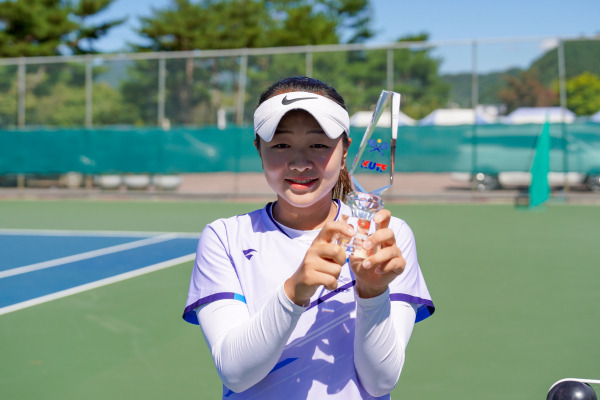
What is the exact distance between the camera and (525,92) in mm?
14438

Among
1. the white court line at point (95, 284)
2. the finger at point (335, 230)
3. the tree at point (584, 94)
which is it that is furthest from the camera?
the tree at point (584, 94)

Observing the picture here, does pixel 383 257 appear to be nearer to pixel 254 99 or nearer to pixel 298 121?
pixel 298 121

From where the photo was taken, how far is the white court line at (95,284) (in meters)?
5.56

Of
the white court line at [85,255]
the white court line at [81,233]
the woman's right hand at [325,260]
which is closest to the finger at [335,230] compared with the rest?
the woman's right hand at [325,260]

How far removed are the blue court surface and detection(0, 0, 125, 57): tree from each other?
20.2 m

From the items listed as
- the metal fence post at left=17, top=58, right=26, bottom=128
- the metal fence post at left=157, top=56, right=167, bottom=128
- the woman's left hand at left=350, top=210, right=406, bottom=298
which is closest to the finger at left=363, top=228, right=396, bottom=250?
the woman's left hand at left=350, top=210, right=406, bottom=298

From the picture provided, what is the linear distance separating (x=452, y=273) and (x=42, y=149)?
449 inches

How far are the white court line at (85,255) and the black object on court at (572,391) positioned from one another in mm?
5997

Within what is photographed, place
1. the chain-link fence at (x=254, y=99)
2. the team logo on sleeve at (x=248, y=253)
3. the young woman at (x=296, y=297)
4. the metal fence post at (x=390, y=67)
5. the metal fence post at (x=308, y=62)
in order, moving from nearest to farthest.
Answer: the young woman at (x=296, y=297) → the team logo on sleeve at (x=248, y=253) → the chain-link fence at (x=254, y=99) → the metal fence post at (x=390, y=67) → the metal fence post at (x=308, y=62)

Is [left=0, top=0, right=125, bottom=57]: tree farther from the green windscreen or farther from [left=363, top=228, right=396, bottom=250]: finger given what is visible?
[left=363, top=228, right=396, bottom=250]: finger

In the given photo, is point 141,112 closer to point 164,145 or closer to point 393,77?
point 164,145

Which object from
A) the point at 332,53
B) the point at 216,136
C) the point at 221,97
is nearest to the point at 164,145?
the point at 216,136

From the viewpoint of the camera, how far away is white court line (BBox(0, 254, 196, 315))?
5.56m

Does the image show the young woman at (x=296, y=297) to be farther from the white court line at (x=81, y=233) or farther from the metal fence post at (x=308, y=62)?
the metal fence post at (x=308, y=62)
